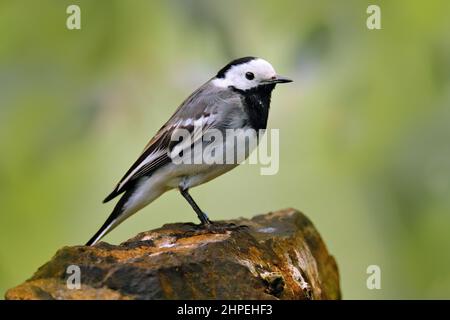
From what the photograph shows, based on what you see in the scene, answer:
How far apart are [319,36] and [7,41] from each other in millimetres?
2722

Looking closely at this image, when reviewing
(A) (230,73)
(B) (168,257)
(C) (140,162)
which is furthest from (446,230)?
(B) (168,257)

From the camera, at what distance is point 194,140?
5.23 metres

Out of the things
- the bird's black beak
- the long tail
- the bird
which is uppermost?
the bird's black beak

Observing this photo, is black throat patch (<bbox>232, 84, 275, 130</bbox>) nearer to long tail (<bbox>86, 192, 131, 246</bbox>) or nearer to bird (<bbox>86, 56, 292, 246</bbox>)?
bird (<bbox>86, 56, 292, 246</bbox>)

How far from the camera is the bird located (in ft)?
17.3

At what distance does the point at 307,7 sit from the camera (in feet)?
22.6

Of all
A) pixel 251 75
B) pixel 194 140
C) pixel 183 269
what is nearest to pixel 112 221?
pixel 194 140

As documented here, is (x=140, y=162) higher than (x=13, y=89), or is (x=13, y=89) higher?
(x=13, y=89)

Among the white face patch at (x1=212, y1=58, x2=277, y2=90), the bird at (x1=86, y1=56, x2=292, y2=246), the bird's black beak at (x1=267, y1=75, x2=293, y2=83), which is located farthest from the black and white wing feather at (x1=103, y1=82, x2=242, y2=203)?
the bird's black beak at (x1=267, y1=75, x2=293, y2=83)

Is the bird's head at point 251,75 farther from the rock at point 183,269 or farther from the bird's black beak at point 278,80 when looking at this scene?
the rock at point 183,269

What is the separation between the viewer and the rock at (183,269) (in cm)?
369

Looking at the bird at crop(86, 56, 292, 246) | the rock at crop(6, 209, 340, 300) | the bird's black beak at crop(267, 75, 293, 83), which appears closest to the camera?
the rock at crop(6, 209, 340, 300)

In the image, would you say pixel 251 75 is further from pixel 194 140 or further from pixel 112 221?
pixel 112 221
